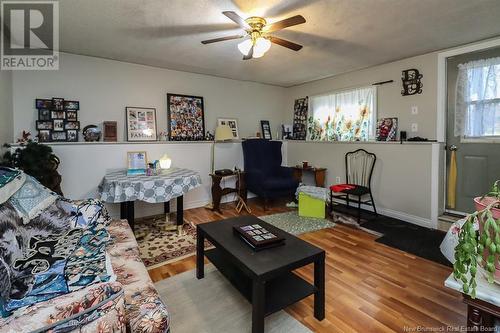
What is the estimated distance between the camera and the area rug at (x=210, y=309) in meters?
1.58

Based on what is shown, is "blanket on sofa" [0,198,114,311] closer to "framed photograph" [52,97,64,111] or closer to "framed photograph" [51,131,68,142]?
"framed photograph" [51,131,68,142]

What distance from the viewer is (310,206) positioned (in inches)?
146

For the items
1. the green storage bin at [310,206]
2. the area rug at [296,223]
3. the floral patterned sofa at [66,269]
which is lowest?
the area rug at [296,223]

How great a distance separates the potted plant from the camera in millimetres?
706

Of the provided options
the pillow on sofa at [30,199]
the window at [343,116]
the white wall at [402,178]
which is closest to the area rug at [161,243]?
the pillow on sofa at [30,199]

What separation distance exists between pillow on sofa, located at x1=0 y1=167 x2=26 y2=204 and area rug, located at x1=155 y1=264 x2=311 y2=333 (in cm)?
119

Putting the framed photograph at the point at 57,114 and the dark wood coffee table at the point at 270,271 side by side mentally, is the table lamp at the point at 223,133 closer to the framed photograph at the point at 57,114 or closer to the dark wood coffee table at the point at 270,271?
the framed photograph at the point at 57,114

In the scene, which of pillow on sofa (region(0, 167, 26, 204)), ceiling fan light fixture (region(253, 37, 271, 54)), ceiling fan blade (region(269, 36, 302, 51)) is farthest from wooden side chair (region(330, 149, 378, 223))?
pillow on sofa (region(0, 167, 26, 204))

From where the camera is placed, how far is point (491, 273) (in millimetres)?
728

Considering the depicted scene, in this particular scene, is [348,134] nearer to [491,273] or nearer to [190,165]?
[190,165]

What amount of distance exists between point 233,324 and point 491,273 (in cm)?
139

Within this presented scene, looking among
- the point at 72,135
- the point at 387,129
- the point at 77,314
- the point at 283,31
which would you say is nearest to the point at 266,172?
the point at 387,129

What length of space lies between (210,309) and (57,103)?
3.13m

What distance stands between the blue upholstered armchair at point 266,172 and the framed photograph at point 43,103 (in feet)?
8.96
